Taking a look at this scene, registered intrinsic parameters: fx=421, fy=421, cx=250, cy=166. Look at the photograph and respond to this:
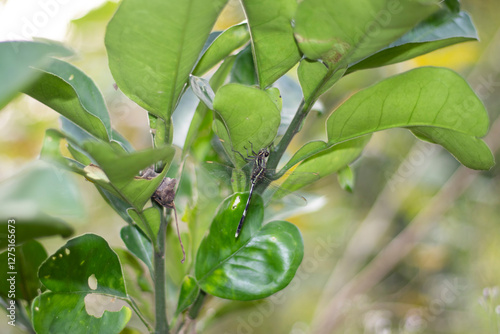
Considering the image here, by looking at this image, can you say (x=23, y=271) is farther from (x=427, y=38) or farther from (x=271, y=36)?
(x=427, y=38)

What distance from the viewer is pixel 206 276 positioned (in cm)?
56

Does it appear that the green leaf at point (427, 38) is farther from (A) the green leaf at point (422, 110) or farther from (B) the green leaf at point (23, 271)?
(B) the green leaf at point (23, 271)

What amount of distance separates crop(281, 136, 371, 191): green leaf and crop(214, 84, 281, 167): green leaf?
0.12m

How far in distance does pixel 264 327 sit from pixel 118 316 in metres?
1.41

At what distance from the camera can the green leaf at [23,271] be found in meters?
0.57

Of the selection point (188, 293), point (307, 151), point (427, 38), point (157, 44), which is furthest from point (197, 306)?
point (427, 38)

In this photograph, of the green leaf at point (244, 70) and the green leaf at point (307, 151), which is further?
the green leaf at point (244, 70)

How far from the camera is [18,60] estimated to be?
1.04 ft

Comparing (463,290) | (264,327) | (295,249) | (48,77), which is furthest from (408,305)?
(48,77)

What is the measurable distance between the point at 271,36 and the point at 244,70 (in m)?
0.21

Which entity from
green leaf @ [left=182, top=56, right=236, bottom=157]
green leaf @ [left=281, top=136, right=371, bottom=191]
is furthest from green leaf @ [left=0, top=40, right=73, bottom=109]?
green leaf @ [left=281, top=136, right=371, bottom=191]

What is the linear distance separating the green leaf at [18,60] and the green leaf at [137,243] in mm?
337

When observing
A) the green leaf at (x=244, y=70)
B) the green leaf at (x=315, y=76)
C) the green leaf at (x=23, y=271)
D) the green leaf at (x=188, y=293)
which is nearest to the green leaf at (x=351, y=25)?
the green leaf at (x=315, y=76)

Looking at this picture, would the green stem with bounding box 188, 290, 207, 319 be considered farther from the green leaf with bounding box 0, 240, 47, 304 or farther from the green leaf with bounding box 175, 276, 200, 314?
the green leaf with bounding box 0, 240, 47, 304
